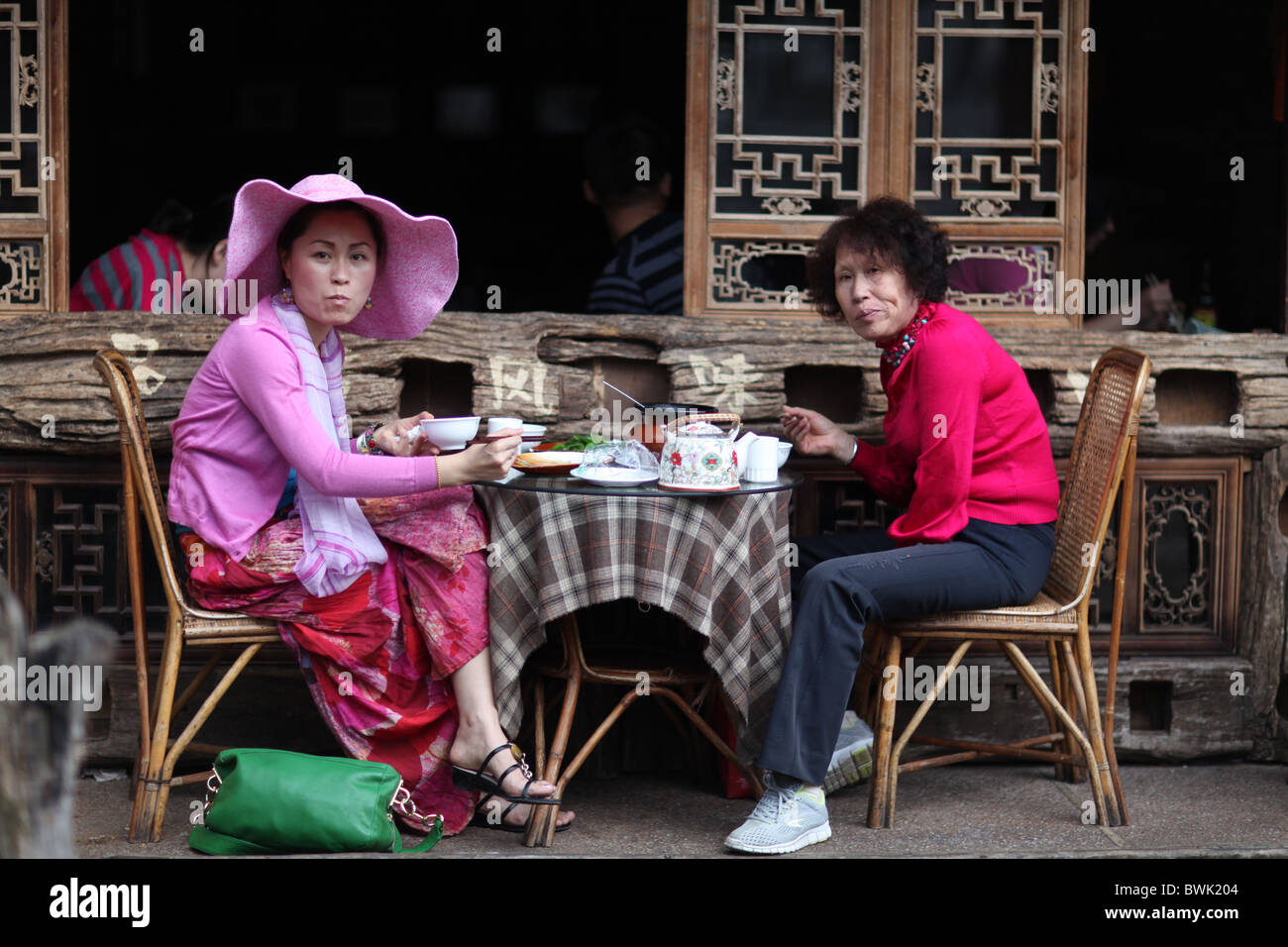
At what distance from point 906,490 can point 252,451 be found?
5.76 ft

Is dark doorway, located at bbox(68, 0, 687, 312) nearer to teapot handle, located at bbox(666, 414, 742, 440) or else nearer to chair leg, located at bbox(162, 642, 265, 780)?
teapot handle, located at bbox(666, 414, 742, 440)

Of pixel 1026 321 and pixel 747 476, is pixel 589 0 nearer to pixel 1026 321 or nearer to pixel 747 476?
pixel 1026 321

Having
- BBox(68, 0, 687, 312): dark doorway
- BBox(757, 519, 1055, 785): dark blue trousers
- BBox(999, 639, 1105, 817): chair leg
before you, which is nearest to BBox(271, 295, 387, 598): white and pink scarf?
BBox(757, 519, 1055, 785): dark blue trousers

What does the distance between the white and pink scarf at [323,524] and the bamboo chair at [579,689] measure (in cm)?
53

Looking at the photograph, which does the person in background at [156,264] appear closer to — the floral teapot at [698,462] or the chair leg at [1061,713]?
the floral teapot at [698,462]

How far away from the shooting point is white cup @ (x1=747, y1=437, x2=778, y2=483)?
3510 millimetres

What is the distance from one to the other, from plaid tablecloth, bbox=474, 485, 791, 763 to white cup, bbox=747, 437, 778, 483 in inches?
2.3

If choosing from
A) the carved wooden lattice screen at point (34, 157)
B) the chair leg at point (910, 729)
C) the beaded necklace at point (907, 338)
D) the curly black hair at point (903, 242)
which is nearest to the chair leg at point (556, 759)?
the chair leg at point (910, 729)

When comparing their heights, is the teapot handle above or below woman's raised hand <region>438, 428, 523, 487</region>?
above

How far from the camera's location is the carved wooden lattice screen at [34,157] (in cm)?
418

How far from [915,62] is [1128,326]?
3.86ft

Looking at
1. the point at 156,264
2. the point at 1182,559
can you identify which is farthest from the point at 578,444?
the point at 1182,559

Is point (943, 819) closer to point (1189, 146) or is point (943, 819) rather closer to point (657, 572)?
point (657, 572)

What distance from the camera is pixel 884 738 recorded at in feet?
12.0
